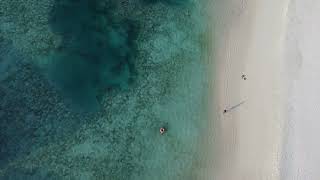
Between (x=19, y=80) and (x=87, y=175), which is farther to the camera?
(x=19, y=80)

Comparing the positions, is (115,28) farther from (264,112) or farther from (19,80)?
(264,112)

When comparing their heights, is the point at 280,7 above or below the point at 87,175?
above

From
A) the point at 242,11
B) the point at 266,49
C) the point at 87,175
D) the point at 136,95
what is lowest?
the point at 87,175

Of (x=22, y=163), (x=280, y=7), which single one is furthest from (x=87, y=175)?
(x=280, y=7)
